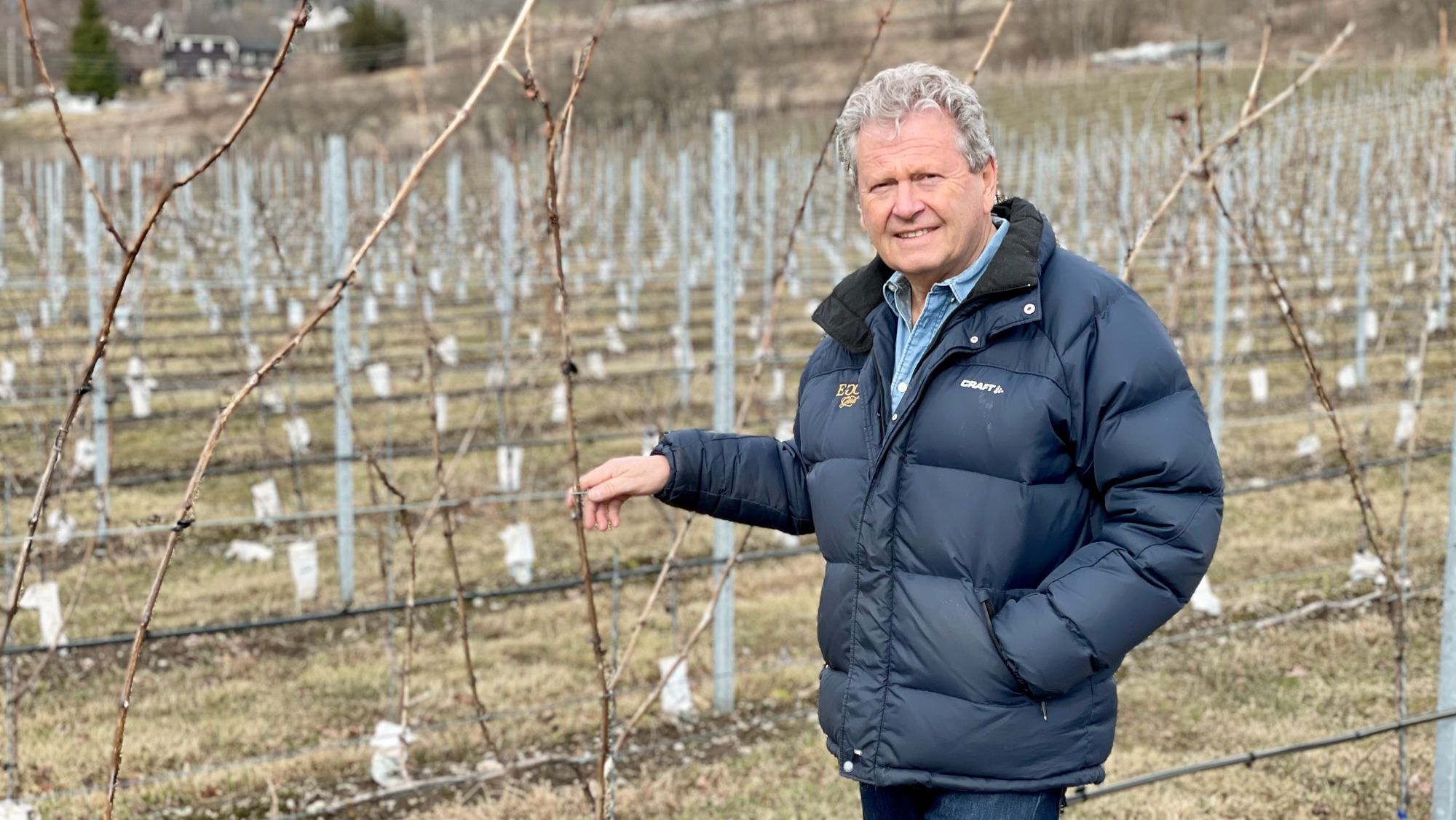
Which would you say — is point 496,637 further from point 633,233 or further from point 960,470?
point 633,233

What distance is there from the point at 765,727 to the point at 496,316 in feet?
27.8

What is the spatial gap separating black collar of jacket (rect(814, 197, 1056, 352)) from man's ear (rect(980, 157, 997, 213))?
0.12ft

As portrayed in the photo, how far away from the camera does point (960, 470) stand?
61.5 inches

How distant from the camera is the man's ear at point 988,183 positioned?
5.33 feet

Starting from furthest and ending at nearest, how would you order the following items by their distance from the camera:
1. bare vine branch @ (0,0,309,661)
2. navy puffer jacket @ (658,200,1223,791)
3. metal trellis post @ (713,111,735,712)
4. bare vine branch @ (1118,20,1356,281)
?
metal trellis post @ (713,111,735,712)
bare vine branch @ (1118,20,1356,281)
navy puffer jacket @ (658,200,1223,791)
bare vine branch @ (0,0,309,661)

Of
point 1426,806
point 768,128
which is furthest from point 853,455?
point 768,128

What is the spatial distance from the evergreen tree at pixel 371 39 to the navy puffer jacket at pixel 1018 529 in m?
46.7

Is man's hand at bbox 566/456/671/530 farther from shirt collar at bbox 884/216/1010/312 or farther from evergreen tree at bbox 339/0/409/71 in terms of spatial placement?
evergreen tree at bbox 339/0/409/71

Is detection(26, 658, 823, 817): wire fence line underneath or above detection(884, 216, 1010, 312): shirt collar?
underneath

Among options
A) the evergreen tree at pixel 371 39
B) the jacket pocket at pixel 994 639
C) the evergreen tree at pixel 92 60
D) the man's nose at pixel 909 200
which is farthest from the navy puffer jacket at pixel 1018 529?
the evergreen tree at pixel 92 60

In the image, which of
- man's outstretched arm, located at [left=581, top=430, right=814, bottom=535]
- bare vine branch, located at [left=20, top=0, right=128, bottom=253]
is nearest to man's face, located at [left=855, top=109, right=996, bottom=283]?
man's outstretched arm, located at [left=581, top=430, right=814, bottom=535]

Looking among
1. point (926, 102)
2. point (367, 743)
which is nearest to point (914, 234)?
point (926, 102)

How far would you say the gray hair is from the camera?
5.16 ft

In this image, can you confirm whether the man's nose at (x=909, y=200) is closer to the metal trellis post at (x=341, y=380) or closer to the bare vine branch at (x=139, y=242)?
the bare vine branch at (x=139, y=242)
